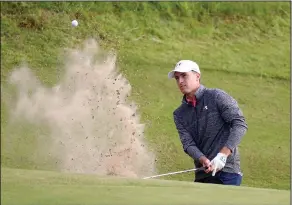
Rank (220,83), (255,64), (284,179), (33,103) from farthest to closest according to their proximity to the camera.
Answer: (255,64)
(220,83)
(33,103)
(284,179)

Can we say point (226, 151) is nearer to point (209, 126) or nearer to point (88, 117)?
point (209, 126)

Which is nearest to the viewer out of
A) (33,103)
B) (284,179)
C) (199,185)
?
(199,185)

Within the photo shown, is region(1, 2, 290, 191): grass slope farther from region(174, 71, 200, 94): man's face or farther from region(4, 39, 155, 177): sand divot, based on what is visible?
region(174, 71, 200, 94): man's face

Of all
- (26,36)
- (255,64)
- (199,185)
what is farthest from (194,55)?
(199,185)

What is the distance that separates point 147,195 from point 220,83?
13.5ft

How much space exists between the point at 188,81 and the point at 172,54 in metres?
3.41

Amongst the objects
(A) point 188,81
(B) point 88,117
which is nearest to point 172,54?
(B) point 88,117

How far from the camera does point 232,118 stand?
10.9 ft

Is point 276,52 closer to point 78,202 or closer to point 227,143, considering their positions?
point 227,143

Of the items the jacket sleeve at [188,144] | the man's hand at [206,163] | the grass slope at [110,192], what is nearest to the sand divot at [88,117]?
the jacket sleeve at [188,144]

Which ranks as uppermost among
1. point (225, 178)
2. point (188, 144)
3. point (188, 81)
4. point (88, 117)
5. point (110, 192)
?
point (88, 117)

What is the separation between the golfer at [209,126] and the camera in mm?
3303

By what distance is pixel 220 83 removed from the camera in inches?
251

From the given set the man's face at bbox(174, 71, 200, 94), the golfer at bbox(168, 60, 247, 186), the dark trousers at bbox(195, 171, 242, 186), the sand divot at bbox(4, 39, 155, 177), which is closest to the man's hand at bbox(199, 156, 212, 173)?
the golfer at bbox(168, 60, 247, 186)
